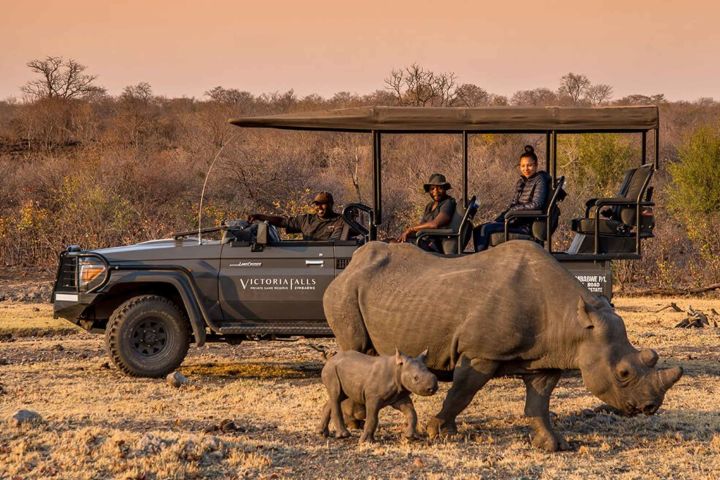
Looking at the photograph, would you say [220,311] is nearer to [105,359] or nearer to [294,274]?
[294,274]

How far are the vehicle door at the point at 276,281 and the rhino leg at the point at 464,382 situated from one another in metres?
3.19

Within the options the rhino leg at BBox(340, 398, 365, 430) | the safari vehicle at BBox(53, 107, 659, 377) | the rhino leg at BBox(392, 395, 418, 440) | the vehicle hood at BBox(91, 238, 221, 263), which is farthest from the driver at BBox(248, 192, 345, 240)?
the rhino leg at BBox(392, 395, 418, 440)

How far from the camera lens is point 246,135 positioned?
39.5 m

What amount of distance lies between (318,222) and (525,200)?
229cm

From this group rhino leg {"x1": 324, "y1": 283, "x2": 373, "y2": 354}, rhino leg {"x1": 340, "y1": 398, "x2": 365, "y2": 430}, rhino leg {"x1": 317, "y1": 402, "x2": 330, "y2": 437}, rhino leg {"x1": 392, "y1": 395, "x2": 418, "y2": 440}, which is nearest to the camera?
rhino leg {"x1": 392, "y1": 395, "x2": 418, "y2": 440}

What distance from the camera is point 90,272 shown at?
1189 centimetres

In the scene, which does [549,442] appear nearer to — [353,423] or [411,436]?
[411,436]

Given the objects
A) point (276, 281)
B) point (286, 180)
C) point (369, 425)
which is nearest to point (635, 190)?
point (276, 281)

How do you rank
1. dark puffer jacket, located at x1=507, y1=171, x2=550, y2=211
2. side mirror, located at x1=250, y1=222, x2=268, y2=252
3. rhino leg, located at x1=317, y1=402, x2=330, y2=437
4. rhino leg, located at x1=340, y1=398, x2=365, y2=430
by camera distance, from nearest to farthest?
rhino leg, located at x1=317, y1=402, x2=330, y2=437, rhino leg, located at x1=340, y1=398, x2=365, y2=430, dark puffer jacket, located at x1=507, y1=171, x2=550, y2=211, side mirror, located at x1=250, y1=222, x2=268, y2=252

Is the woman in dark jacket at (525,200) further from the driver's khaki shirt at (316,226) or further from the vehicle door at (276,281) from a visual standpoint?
the vehicle door at (276,281)

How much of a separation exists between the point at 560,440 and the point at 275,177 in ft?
77.8

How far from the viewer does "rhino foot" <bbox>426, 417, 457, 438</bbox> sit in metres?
8.70

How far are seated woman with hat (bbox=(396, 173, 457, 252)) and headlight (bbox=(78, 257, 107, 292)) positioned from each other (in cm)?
313

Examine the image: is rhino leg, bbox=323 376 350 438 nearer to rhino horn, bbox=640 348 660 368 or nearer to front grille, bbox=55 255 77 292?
rhino horn, bbox=640 348 660 368
